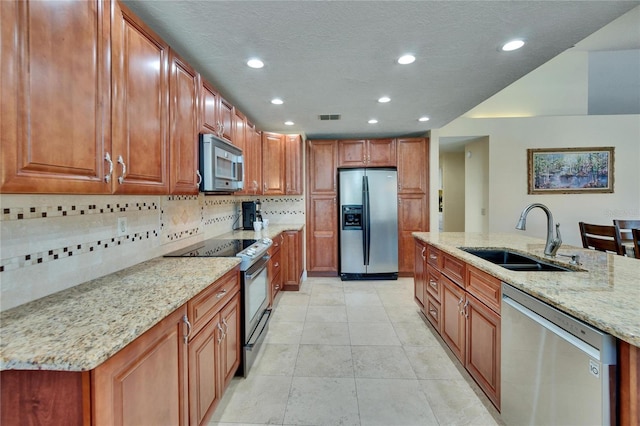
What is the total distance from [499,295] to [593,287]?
0.40 metres

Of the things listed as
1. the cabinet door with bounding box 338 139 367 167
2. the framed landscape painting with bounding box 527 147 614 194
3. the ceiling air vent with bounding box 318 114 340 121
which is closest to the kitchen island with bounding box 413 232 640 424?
the ceiling air vent with bounding box 318 114 340 121

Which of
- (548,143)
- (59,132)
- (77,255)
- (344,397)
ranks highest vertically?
(548,143)

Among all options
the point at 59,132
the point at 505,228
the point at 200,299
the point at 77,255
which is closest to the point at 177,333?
the point at 200,299

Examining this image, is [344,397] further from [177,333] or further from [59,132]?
[59,132]

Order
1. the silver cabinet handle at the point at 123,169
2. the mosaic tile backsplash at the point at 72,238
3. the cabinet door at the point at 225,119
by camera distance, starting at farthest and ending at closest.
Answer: the cabinet door at the point at 225,119 < the silver cabinet handle at the point at 123,169 < the mosaic tile backsplash at the point at 72,238

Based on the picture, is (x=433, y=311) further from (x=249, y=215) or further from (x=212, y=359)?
(x=249, y=215)

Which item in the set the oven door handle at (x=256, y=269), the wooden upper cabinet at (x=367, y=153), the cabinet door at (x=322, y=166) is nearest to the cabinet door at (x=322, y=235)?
the cabinet door at (x=322, y=166)

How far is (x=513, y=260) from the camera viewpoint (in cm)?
228

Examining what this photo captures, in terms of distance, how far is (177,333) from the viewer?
4.01ft

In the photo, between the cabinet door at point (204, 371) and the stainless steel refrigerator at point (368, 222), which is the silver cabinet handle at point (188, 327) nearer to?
the cabinet door at point (204, 371)

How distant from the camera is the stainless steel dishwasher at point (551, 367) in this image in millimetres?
990

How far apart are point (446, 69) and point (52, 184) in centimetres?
257

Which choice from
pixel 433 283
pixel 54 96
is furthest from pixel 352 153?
pixel 54 96

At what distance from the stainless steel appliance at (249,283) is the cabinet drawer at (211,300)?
12 cm
